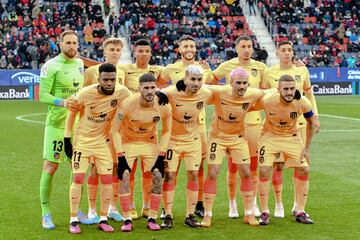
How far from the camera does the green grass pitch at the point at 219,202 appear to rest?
348 inches

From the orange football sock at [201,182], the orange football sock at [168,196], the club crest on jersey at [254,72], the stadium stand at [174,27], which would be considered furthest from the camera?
the stadium stand at [174,27]

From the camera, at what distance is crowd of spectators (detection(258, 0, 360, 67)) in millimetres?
40750

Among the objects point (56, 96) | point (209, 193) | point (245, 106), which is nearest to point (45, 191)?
point (56, 96)

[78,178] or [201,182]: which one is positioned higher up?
[78,178]

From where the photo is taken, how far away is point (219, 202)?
36.0 feet

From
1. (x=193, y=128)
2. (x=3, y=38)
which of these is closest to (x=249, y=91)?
(x=193, y=128)

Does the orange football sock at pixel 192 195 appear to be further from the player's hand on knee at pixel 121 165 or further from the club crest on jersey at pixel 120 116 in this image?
the club crest on jersey at pixel 120 116

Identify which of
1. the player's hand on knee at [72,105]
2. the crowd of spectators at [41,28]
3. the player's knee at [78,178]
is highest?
the crowd of spectators at [41,28]

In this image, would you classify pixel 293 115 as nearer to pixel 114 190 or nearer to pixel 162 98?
pixel 162 98

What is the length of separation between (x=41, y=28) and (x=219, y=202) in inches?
1187

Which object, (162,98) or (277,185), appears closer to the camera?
(162,98)

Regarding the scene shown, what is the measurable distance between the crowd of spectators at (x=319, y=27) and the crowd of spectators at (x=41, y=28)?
1134cm

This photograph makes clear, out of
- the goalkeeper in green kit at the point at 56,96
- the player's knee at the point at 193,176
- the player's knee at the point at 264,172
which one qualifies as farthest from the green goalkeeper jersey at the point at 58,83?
the player's knee at the point at 264,172

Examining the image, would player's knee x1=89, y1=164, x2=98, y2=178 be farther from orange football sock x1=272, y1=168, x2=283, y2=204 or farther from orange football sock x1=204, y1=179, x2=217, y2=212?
orange football sock x1=272, y1=168, x2=283, y2=204
